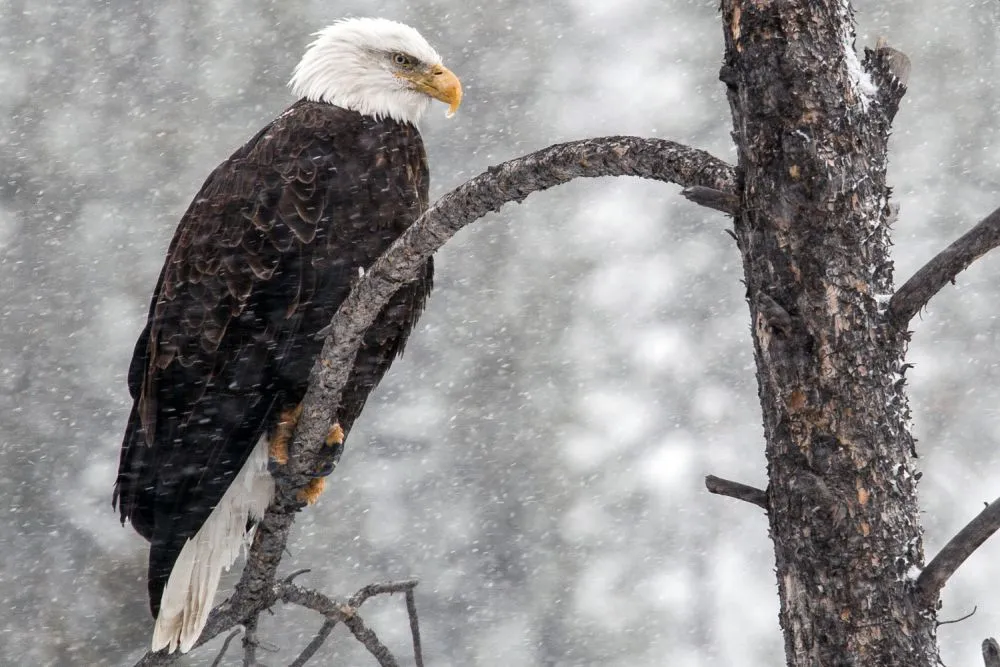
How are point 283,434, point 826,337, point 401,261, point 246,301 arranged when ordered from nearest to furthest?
point 826,337 < point 401,261 < point 246,301 < point 283,434

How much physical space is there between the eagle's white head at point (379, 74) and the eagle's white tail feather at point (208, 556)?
1315 millimetres

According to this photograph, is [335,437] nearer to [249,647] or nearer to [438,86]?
[249,647]

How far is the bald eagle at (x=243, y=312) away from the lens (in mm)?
3328

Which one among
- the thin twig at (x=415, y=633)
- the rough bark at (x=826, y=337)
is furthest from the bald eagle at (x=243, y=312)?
the rough bark at (x=826, y=337)

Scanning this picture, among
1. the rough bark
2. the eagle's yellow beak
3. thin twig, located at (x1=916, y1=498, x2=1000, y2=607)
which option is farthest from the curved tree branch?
the eagle's yellow beak

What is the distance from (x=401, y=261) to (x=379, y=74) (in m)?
1.74

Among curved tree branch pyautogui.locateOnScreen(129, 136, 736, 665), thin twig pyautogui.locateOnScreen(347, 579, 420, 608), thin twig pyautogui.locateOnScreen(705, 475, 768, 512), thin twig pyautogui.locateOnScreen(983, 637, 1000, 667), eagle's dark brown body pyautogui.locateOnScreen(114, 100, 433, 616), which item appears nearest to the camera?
thin twig pyautogui.locateOnScreen(983, 637, 1000, 667)

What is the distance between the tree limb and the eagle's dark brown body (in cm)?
201

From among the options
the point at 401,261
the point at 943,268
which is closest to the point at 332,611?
the point at 401,261

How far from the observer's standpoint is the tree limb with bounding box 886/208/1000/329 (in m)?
1.57

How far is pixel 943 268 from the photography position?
5.25 feet

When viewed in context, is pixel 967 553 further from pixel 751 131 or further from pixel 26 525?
pixel 26 525

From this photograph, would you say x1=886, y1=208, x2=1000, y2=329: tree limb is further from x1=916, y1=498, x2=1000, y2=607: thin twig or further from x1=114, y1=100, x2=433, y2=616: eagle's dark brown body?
x1=114, y1=100, x2=433, y2=616: eagle's dark brown body

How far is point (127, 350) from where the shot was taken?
10.2m
